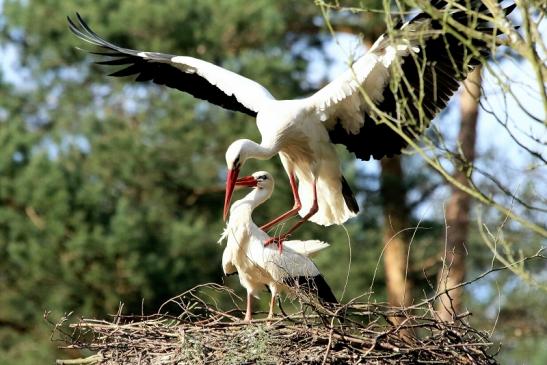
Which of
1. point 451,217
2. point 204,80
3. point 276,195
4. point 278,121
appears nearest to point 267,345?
point 278,121

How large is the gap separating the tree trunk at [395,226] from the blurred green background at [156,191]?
0.18 metres

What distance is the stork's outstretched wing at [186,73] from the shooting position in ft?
25.7

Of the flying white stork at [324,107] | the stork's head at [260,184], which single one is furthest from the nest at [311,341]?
the stork's head at [260,184]

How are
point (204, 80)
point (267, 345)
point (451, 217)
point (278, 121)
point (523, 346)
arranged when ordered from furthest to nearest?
point (523, 346) → point (451, 217) → point (204, 80) → point (278, 121) → point (267, 345)

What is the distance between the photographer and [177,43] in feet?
44.0

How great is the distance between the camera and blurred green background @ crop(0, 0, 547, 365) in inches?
511

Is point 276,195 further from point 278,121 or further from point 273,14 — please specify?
point 278,121

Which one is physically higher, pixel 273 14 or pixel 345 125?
pixel 273 14

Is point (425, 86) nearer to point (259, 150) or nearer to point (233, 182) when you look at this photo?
point (259, 150)

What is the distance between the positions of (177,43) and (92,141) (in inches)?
60.6

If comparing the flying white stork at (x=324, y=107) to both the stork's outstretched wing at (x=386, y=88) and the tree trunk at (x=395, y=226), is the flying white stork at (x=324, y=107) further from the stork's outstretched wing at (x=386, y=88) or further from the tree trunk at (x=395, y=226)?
the tree trunk at (x=395, y=226)

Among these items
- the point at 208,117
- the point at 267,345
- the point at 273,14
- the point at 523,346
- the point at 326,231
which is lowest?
the point at 267,345

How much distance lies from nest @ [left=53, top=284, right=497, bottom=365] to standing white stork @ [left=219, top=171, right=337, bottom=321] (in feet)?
1.79

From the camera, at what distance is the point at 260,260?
6.48 metres
